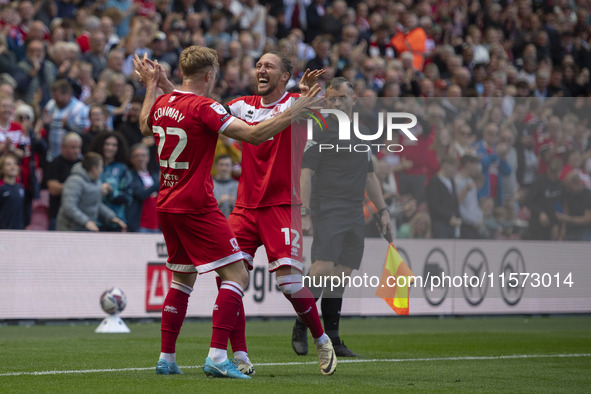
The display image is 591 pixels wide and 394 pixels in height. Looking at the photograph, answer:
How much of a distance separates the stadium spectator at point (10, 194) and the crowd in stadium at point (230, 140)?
0.05 ft

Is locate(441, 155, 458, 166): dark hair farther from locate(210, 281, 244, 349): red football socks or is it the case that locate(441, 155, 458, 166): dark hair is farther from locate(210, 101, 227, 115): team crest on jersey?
locate(210, 101, 227, 115): team crest on jersey

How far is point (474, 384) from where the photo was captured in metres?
7.39

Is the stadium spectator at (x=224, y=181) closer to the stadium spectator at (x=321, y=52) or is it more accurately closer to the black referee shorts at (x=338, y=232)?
the stadium spectator at (x=321, y=52)

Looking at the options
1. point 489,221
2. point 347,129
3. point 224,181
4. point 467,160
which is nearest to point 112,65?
point 224,181

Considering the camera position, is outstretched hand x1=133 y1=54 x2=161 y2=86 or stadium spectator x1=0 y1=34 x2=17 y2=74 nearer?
outstretched hand x1=133 y1=54 x2=161 y2=86

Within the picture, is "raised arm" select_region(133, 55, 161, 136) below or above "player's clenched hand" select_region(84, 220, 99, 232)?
above

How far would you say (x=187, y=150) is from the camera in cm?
717

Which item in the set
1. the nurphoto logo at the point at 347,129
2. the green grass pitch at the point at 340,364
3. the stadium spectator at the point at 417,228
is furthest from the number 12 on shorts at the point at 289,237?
the stadium spectator at the point at 417,228

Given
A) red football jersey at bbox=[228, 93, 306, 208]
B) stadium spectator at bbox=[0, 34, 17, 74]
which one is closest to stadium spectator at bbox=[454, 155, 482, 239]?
red football jersey at bbox=[228, 93, 306, 208]

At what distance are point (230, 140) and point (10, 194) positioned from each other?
358 cm

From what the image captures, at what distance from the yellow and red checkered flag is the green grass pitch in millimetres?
518

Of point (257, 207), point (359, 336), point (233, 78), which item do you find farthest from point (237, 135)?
point (233, 78)

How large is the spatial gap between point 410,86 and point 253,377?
13195 mm

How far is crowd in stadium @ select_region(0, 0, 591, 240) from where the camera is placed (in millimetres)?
13125
